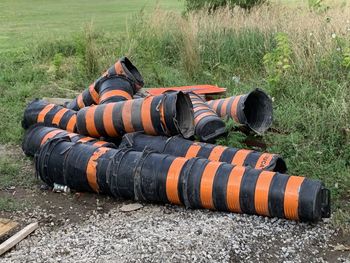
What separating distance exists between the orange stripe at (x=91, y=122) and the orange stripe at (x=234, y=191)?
1739mm

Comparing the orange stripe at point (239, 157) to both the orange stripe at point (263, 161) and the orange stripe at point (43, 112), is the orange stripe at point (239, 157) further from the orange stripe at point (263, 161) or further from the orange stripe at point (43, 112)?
the orange stripe at point (43, 112)

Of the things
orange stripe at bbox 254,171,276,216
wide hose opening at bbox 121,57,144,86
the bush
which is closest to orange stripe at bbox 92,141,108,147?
wide hose opening at bbox 121,57,144,86

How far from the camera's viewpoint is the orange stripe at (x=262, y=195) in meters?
4.39

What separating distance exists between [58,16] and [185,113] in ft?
34.6

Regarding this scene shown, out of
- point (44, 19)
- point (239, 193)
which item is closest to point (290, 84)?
point (239, 193)

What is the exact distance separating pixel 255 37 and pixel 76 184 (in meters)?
4.84

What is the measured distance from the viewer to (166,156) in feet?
15.8

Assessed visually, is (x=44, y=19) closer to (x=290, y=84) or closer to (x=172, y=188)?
(x=290, y=84)

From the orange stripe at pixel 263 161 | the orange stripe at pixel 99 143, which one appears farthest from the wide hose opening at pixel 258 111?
the orange stripe at pixel 99 143

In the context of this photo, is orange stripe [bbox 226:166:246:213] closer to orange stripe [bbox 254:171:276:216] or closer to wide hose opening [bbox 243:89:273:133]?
orange stripe [bbox 254:171:276:216]

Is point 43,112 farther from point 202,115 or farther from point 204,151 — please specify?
point 204,151

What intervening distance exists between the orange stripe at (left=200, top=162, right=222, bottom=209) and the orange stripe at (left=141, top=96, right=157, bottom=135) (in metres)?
0.96

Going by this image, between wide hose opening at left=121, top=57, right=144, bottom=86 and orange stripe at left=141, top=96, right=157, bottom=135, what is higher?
wide hose opening at left=121, top=57, right=144, bottom=86

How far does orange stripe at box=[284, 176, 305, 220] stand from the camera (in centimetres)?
431
